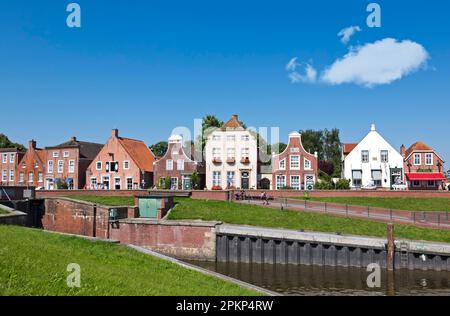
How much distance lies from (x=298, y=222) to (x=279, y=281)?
1154cm

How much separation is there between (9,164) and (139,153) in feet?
83.1

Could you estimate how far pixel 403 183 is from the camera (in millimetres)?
54094

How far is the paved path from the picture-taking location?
3328 cm

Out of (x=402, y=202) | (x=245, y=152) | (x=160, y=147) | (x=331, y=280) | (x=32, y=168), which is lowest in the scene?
(x=331, y=280)

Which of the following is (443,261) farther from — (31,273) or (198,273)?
(31,273)

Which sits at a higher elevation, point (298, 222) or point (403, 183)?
point (403, 183)

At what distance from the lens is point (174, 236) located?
3250cm

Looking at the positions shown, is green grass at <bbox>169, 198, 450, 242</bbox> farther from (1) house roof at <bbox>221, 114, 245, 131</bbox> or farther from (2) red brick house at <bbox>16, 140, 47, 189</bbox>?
(2) red brick house at <bbox>16, 140, 47, 189</bbox>

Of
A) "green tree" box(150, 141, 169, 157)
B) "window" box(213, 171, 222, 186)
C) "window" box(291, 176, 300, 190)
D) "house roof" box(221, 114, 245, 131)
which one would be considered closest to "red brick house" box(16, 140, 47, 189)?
"window" box(213, 171, 222, 186)

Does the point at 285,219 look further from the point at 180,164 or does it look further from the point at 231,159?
the point at 180,164

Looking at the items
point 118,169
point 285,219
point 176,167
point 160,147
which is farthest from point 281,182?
point 160,147
